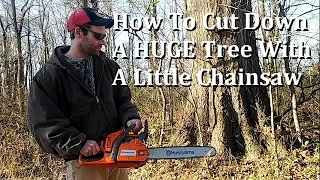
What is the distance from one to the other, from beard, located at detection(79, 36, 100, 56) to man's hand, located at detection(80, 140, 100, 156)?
57cm

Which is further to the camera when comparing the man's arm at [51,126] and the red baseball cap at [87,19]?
the red baseball cap at [87,19]

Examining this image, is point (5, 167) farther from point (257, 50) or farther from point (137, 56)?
point (257, 50)

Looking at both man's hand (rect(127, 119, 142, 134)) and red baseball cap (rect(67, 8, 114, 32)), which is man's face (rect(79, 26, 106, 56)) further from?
man's hand (rect(127, 119, 142, 134))

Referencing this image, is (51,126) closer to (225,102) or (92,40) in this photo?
(92,40)

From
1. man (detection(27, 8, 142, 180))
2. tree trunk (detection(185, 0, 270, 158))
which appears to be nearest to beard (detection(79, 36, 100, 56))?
man (detection(27, 8, 142, 180))

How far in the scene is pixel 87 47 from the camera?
269 centimetres

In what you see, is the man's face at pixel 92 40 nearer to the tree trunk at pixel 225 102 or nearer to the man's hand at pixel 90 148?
the man's hand at pixel 90 148

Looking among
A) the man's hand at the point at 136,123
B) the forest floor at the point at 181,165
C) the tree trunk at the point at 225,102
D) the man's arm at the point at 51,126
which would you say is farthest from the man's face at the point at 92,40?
the tree trunk at the point at 225,102

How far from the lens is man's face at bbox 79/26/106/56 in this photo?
2.67 metres

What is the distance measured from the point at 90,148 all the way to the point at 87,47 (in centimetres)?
64

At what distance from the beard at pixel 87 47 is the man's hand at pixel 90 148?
0.57m

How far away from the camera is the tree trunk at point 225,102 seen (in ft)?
18.8

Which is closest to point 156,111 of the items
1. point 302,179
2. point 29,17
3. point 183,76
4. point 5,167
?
point 183,76

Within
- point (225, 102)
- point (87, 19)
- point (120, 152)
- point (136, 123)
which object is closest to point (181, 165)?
point (225, 102)
